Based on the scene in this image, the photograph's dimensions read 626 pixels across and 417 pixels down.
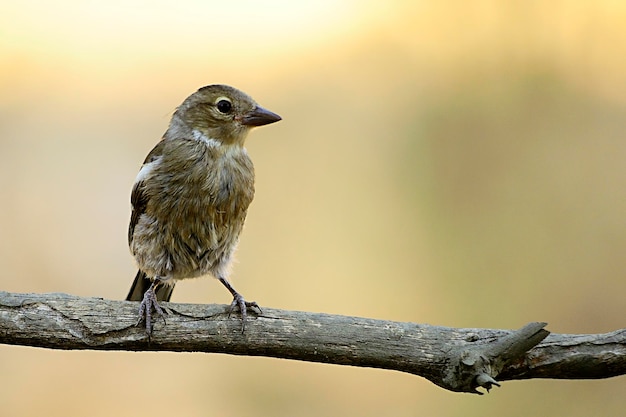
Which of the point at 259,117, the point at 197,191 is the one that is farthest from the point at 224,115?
the point at 197,191

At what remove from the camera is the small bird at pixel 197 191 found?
10.2 ft

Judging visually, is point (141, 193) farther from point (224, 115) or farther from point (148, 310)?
point (148, 310)

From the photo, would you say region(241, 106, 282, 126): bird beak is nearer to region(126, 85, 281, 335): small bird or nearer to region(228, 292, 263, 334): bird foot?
region(126, 85, 281, 335): small bird

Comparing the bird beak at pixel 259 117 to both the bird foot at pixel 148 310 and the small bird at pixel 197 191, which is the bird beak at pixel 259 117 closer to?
the small bird at pixel 197 191

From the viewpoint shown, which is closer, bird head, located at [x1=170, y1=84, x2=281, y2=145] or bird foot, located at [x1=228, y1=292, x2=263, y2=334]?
bird foot, located at [x1=228, y1=292, x2=263, y2=334]

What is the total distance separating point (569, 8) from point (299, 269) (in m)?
2.21

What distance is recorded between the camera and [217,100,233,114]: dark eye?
10.7ft

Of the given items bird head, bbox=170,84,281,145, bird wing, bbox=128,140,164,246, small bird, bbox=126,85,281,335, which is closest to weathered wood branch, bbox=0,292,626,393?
small bird, bbox=126,85,281,335

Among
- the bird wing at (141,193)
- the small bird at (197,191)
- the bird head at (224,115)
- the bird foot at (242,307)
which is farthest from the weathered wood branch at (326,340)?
the bird head at (224,115)

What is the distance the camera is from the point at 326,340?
8.28 feet

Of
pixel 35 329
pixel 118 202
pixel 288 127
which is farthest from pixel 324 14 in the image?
pixel 35 329

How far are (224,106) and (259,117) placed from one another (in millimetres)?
164

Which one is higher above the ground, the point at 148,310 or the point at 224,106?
the point at 224,106

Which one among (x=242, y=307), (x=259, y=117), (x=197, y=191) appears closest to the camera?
(x=242, y=307)
